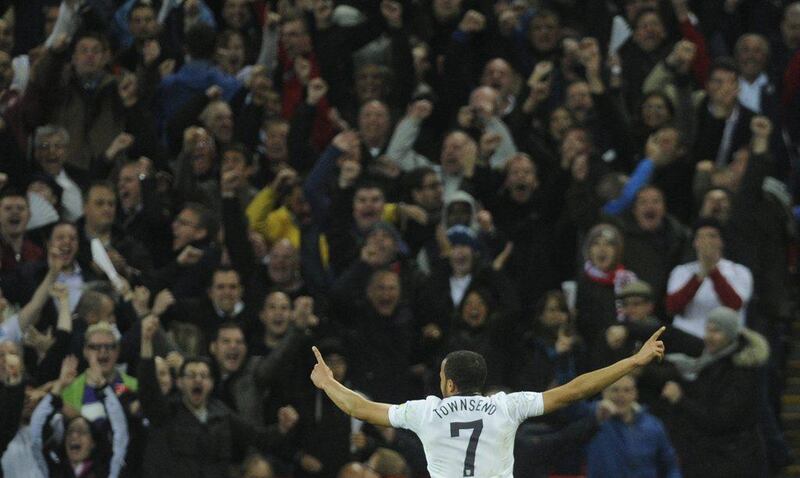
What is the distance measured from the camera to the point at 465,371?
10133 mm

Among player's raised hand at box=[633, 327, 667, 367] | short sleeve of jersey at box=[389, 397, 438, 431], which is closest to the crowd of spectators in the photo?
short sleeve of jersey at box=[389, 397, 438, 431]

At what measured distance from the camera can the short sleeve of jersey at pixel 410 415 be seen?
1027cm

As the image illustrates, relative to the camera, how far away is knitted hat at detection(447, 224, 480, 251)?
15367mm

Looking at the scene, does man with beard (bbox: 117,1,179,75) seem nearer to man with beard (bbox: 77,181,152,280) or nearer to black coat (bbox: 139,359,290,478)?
man with beard (bbox: 77,181,152,280)

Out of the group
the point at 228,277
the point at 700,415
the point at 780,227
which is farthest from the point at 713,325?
the point at 228,277

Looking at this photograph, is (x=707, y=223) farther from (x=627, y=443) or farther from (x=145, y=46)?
(x=145, y=46)

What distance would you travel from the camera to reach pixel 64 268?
14.7m

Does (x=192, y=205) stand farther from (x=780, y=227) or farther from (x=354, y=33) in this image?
(x=780, y=227)

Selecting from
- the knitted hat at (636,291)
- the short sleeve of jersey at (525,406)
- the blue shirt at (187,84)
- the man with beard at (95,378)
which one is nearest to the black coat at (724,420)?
the knitted hat at (636,291)

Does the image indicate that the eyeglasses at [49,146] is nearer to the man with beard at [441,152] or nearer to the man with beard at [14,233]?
the man with beard at [14,233]

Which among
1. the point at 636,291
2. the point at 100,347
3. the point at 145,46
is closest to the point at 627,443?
the point at 636,291

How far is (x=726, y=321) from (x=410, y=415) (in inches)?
189

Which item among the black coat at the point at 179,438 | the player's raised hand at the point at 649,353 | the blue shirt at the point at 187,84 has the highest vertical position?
the blue shirt at the point at 187,84

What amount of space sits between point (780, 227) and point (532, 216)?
1.98 m
